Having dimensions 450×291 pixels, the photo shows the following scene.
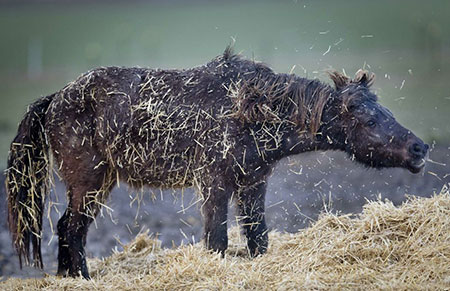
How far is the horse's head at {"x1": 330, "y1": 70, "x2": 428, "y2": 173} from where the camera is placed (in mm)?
5230

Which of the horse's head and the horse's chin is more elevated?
the horse's head

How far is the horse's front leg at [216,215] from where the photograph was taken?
5332 mm

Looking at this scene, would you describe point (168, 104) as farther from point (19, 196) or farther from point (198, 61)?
point (198, 61)

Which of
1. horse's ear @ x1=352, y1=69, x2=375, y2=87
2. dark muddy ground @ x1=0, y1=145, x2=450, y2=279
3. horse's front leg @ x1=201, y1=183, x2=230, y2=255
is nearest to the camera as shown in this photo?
horse's front leg @ x1=201, y1=183, x2=230, y2=255

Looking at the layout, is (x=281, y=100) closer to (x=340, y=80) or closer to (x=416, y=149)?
(x=340, y=80)

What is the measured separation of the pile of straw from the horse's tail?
0.45 metres

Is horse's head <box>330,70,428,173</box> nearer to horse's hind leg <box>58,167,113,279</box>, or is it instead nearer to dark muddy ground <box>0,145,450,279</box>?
dark muddy ground <box>0,145,450,279</box>

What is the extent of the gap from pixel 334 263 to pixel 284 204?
4243 millimetres

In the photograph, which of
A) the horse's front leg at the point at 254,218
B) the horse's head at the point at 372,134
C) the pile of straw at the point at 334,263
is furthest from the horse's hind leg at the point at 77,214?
the horse's head at the point at 372,134

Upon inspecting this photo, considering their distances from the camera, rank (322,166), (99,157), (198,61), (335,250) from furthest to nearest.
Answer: (198,61), (322,166), (99,157), (335,250)

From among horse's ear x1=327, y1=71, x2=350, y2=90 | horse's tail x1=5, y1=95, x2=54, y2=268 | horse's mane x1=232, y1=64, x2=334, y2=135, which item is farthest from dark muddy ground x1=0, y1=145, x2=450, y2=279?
horse's mane x1=232, y1=64, x2=334, y2=135

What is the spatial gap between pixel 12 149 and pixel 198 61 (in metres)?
9.28

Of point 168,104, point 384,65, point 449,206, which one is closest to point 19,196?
point 168,104

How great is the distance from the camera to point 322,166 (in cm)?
1086
